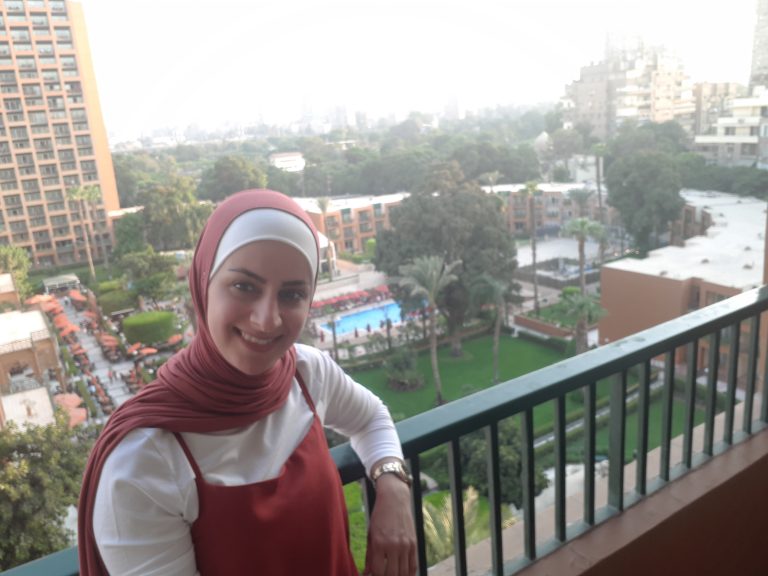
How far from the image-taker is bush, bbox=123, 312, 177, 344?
626 centimetres

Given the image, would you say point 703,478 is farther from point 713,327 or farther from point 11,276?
point 11,276

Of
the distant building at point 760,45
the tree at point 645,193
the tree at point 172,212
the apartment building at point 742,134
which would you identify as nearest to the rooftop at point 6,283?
the tree at point 172,212

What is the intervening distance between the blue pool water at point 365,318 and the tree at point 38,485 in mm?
5258

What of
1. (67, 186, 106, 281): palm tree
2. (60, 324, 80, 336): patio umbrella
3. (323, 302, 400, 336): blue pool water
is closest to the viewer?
(67, 186, 106, 281): palm tree

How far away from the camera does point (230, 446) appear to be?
1.62 ft

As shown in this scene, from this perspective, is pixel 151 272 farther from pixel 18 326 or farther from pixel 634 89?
pixel 634 89

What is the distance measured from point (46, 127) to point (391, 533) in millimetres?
5152

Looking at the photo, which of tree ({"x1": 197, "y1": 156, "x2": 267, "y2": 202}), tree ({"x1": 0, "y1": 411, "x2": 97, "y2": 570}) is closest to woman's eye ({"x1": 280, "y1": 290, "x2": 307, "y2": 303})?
tree ({"x1": 0, "y1": 411, "x2": 97, "y2": 570})

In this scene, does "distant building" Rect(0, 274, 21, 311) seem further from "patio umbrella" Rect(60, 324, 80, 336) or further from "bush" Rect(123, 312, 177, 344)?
"bush" Rect(123, 312, 177, 344)

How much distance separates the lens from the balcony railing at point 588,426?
69cm

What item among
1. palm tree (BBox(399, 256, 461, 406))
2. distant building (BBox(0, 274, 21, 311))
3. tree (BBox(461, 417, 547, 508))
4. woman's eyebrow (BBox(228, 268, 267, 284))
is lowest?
tree (BBox(461, 417, 547, 508))

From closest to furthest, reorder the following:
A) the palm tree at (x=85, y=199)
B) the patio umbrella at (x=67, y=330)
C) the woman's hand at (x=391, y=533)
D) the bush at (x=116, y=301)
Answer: the woman's hand at (x=391, y=533) → the palm tree at (x=85, y=199) → the patio umbrella at (x=67, y=330) → the bush at (x=116, y=301)

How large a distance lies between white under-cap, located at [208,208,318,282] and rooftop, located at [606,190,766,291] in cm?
658

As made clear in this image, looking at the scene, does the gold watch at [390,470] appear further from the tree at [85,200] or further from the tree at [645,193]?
the tree at [645,193]
